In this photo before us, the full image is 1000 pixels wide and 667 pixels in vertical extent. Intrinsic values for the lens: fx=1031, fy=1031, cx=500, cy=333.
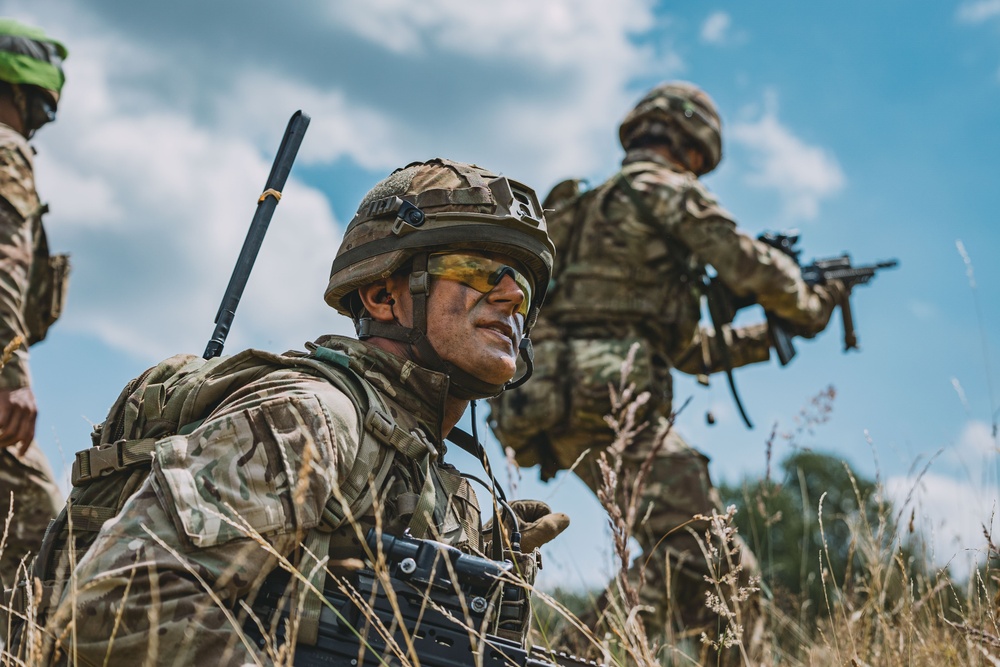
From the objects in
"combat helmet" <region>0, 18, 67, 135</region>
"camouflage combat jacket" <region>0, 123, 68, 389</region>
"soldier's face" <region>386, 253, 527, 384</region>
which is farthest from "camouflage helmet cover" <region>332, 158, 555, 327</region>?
"combat helmet" <region>0, 18, 67, 135</region>

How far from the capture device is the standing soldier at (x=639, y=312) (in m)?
5.98

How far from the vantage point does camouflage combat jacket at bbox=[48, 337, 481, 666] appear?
213 cm

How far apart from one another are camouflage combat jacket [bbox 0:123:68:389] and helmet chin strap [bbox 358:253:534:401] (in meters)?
2.18

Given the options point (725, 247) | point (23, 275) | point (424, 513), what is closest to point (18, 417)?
point (23, 275)

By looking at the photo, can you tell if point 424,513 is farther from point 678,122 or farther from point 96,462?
point 678,122

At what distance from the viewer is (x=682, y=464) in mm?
5867

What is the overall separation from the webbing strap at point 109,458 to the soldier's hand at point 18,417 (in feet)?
7.59

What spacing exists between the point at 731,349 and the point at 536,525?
4367 mm

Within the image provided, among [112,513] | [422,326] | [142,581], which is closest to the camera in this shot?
[142,581]

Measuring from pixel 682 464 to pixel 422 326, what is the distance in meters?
3.07

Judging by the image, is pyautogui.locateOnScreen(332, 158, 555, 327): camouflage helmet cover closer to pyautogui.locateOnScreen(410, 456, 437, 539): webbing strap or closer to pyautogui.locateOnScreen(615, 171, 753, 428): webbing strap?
pyautogui.locateOnScreen(410, 456, 437, 539): webbing strap

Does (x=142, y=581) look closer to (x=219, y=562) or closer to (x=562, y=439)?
(x=219, y=562)

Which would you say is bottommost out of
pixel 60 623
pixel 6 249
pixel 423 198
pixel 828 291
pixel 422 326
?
pixel 60 623

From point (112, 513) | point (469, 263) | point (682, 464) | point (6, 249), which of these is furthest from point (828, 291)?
point (112, 513)
